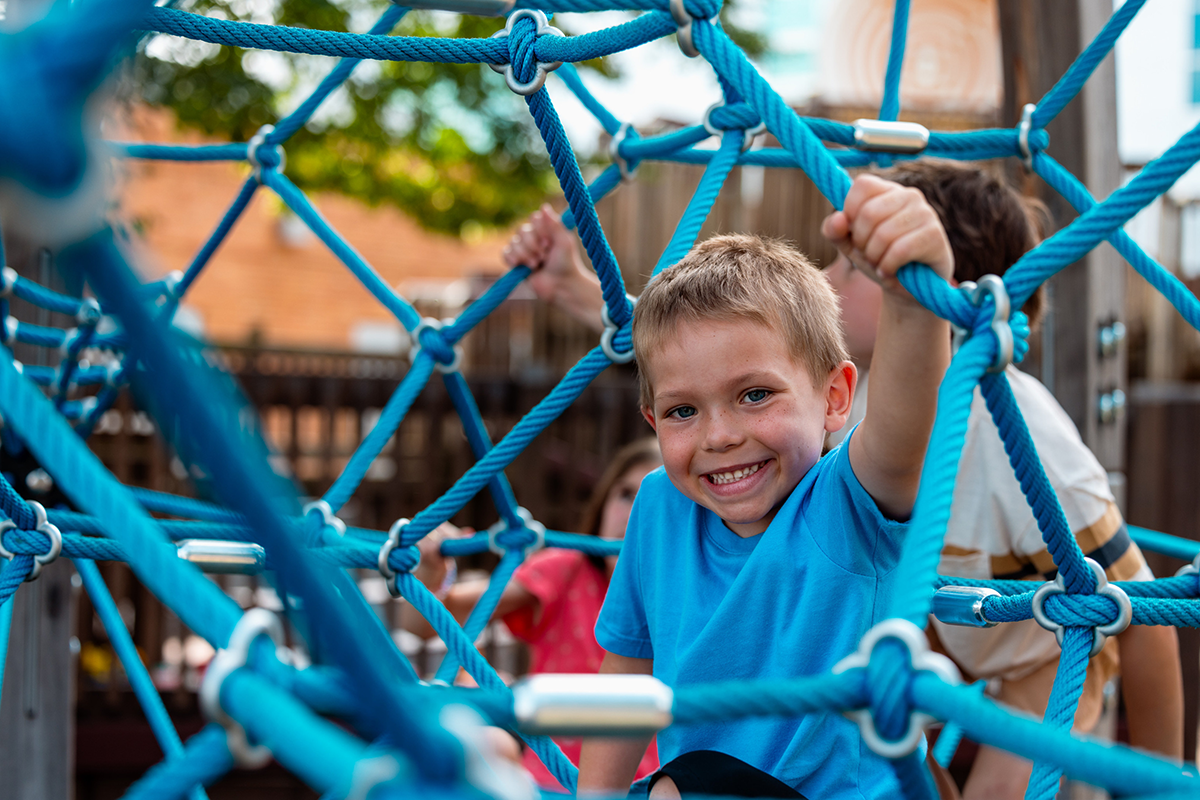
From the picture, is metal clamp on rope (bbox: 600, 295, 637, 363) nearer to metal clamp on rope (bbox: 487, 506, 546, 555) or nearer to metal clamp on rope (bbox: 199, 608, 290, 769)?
metal clamp on rope (bbox: 487, 506, 546, 555)

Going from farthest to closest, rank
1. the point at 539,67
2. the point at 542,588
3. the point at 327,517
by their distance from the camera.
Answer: the point at 542,588
the point at 327,517
the point at 539,67

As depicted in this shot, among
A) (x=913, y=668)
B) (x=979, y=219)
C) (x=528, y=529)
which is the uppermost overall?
(x=979, y=219)

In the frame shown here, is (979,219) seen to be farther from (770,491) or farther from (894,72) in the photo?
(770,491)

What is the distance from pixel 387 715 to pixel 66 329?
1465 millimetres

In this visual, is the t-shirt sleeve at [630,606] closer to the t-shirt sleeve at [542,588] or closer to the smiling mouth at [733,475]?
the smiling mouth at [733,475]

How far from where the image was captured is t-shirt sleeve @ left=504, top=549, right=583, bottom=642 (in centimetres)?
149

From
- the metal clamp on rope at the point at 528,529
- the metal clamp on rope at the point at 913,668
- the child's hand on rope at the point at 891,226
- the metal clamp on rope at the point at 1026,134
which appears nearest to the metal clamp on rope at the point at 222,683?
the metal clamp on rope at the point at 913,668

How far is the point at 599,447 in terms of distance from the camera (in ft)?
10.9

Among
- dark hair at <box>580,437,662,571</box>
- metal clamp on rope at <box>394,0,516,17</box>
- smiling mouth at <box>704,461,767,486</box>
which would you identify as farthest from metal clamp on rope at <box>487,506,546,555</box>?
metal clamp on rope at <box>394,0,516,17</box>

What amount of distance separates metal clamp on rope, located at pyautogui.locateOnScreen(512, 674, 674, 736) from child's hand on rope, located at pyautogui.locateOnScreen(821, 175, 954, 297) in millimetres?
281

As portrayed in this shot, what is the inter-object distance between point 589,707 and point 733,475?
15.7 inches

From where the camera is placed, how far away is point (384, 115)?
11.6 feet

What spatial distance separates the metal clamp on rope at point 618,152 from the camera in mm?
1203

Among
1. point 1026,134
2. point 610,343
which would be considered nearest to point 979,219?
point 1026,134
